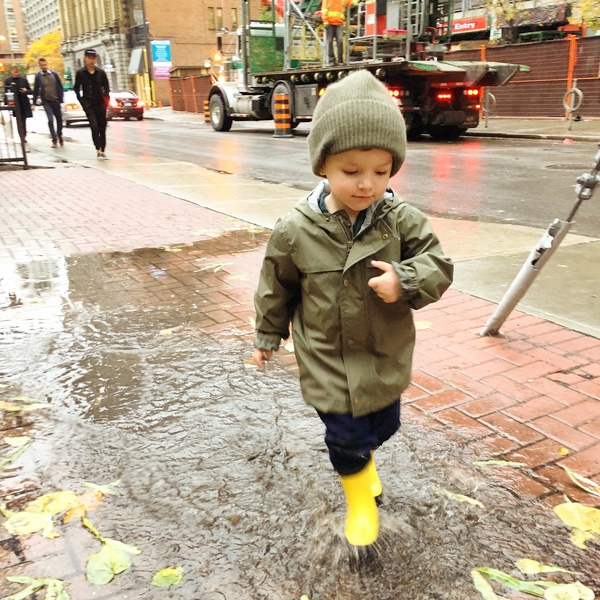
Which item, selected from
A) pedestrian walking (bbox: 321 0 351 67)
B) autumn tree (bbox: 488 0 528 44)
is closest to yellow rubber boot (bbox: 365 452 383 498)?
pedestrian walking (bbox: 321 0 351 67)

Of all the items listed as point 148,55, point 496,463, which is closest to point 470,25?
point 148,55

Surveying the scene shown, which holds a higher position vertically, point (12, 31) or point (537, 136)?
point (12, 31)

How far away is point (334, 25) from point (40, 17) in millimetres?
112816

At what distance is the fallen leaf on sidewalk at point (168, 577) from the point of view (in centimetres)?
193

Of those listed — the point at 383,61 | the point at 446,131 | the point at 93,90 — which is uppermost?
the point at 383,61

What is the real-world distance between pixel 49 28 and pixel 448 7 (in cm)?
10674

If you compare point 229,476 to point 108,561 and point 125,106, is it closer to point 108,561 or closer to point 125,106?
point 108,561

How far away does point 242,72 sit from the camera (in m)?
20.6

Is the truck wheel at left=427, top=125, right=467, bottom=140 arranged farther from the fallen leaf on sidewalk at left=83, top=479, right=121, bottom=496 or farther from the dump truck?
the fallen leaf on sidewalk at left=83, top=479, right=121, bottom=496

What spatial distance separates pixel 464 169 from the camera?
35.8 ft

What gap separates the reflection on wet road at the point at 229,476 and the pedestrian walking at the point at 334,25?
13638 millimetres

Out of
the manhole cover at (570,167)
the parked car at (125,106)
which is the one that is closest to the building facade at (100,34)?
the parked car at (125,106)

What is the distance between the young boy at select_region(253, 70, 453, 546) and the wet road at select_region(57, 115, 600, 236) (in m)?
4.87

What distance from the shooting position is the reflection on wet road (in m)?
1.98
